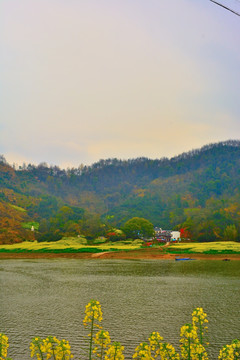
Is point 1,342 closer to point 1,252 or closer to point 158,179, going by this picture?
point 1,252

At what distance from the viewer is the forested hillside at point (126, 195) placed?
7038 centimetres

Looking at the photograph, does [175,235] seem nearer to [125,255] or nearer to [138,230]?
[138,230]

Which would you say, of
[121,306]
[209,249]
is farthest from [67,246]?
[121,306]

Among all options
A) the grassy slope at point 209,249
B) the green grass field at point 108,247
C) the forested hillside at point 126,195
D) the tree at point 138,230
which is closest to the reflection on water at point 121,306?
the grassy slope at point 209,249

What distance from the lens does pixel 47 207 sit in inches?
3885

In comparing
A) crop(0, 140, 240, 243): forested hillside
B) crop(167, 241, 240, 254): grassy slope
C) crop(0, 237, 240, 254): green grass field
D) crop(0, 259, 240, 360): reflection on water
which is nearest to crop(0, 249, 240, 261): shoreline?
crop(0, 237, 240, 254): green grass field

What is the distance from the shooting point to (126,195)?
407ft

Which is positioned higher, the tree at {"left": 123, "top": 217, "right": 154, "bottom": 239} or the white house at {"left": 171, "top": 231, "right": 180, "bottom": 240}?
the tree at {"left": 123, "top": 217, "right": 154, "bottom": 239}

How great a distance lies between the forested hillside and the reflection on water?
3887 cm

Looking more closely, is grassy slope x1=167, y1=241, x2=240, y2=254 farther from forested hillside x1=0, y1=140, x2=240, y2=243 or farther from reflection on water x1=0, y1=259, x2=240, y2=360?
reflection on water x1=0, y1=259, x2=240, y2=360

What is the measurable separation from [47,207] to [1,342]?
95.0 m

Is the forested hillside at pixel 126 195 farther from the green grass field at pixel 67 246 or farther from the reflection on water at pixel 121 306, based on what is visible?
the reflection on water at pixel 121 306

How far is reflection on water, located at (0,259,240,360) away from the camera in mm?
12398

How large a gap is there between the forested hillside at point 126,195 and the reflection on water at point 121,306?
Answer: 3887 cm
